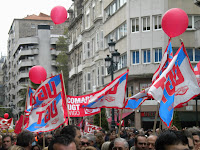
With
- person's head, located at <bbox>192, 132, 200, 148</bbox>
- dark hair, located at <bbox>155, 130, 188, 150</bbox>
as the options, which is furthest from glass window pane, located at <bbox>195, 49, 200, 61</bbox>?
dark hair, located at <bbox>155, 130, 188, 150</bbox>

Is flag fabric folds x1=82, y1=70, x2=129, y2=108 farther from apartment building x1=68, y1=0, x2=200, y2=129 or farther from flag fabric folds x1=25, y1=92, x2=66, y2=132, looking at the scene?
apartment building x1=68, y1=0, x2=200, y2=129

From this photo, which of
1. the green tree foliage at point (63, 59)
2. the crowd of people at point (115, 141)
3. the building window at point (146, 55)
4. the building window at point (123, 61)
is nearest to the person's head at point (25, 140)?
the crowd of people at point (115, 141)

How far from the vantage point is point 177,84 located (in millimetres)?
11086

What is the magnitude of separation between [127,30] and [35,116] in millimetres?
26120

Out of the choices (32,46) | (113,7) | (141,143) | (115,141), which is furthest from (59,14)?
(32,46)

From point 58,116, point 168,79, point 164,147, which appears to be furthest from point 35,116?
point 164,147

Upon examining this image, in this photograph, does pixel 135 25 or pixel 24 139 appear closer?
pixel 24 139

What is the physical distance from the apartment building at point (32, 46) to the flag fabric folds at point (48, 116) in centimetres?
7880

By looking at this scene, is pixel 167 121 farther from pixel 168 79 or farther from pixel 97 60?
pixel 97 60

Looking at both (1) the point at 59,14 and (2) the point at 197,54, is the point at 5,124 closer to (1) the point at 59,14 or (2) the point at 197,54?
(1) the point at 59,14

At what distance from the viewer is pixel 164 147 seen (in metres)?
4.74

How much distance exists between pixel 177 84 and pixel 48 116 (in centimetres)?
336

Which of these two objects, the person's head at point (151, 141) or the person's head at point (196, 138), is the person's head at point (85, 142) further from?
the person's head at point (196, 138)

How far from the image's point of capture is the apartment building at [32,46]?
305 ft
